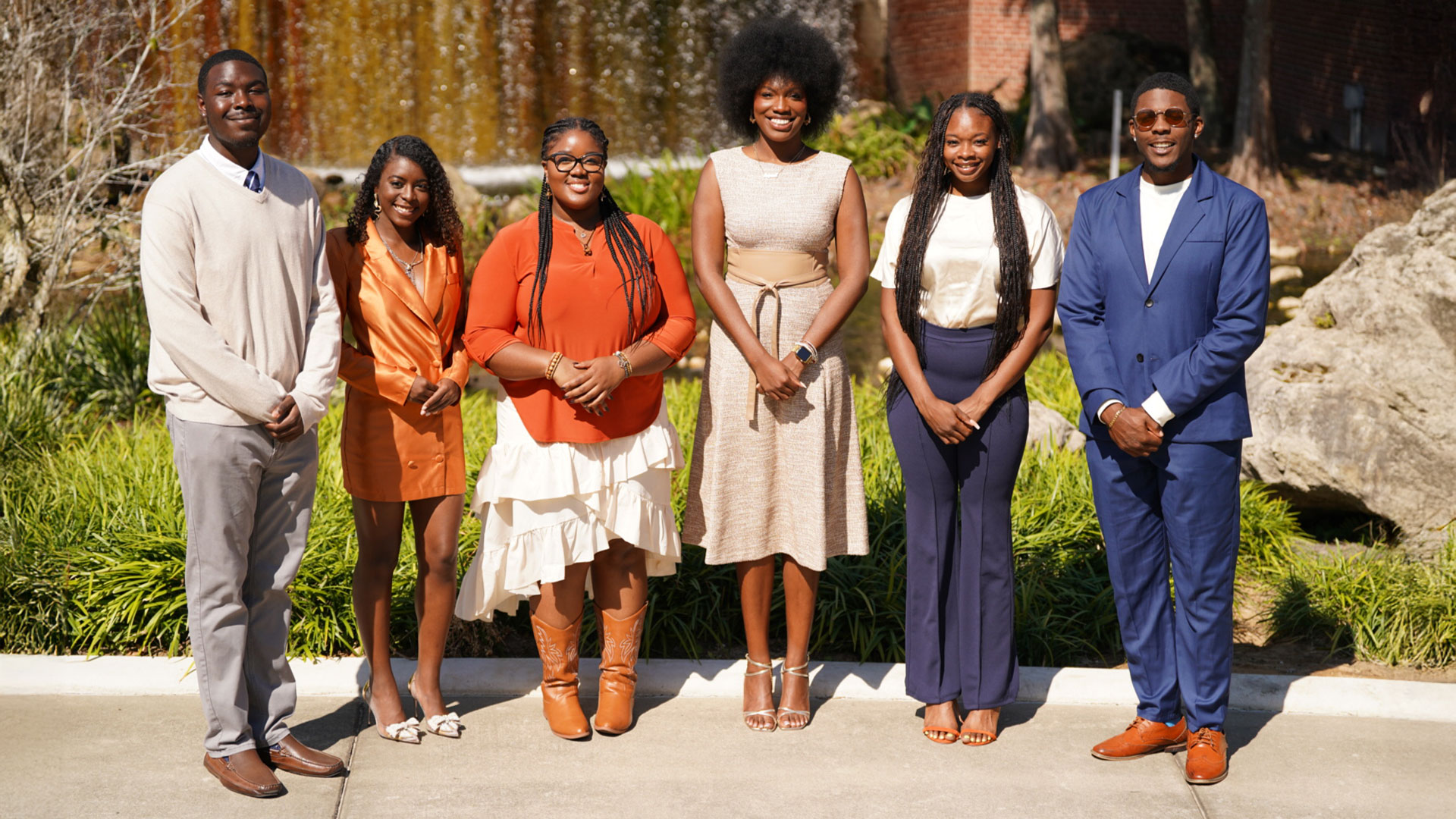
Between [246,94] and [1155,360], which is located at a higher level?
[246,94]

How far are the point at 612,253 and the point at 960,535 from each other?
1505 mm

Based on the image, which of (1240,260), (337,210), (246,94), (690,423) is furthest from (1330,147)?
(246,94)

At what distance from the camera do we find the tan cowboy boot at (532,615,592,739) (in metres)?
→ 4.32

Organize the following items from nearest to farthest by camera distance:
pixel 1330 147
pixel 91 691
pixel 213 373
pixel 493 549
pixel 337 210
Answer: pixel 213 373 < pixel 493 549 < pixel 91 691 < pixel 337 210 < pixel 1330 147

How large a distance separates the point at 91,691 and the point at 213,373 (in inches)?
66.0

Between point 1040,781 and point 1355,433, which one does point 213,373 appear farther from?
point 1355,433

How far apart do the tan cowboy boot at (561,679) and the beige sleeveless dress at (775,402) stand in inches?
22.7

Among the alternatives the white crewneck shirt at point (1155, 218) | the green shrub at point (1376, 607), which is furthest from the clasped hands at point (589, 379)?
the green shrub at point (1376, 607)

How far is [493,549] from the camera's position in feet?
14.0

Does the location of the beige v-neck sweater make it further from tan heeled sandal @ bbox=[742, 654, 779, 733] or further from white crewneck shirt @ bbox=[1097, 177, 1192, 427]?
white crewneck shirt @ bbox=[1097, 177, 1192, 427]

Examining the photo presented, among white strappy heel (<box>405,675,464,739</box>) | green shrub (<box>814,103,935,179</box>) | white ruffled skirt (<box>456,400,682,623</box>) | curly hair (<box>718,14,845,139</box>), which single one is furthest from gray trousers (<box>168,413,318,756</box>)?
green shrub (<box>814,103,935,179</box>)

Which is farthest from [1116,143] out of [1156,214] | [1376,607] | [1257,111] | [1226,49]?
[1156,214]

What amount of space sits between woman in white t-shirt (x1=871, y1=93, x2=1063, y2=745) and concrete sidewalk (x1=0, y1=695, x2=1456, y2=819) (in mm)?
310

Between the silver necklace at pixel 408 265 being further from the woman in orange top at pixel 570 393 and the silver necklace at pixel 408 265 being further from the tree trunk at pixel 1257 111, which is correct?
the tree trunk at pixel 1257 111
